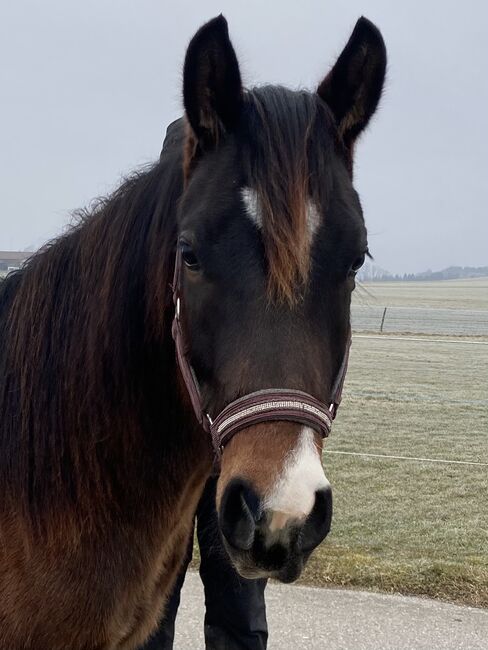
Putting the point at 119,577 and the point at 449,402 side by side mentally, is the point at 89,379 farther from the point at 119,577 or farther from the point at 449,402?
the point at 449,402

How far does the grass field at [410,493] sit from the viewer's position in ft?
14.1

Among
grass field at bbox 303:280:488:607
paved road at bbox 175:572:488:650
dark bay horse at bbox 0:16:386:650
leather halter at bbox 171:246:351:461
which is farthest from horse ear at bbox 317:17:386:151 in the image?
grass field at bbox 303:280:488:607

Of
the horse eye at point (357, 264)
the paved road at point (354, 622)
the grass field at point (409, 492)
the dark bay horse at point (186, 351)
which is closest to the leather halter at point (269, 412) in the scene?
the dark bay horse at point (186, 351)

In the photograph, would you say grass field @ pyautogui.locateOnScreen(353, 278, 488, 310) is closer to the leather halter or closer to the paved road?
the paved road

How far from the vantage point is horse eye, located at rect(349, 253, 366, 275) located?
1.78 m

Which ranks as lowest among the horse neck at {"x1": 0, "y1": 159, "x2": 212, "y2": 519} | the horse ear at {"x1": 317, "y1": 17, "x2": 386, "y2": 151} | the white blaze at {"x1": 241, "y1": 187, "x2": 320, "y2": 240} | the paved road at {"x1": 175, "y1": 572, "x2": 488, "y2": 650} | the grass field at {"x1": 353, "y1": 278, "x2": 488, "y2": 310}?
the grass field at {"x1": 353, "y1": 278, "x2": 488, "y2": 310}

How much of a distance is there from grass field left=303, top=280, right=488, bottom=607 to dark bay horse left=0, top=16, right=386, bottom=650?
7.82ft

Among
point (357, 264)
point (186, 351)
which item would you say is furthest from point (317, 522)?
point (357, 264)

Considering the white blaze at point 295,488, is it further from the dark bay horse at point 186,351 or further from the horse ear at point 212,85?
the horse ear at point 212,85

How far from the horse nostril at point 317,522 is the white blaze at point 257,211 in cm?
65

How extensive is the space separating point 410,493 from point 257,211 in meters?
5.11

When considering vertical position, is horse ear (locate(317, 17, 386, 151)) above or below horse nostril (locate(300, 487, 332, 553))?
above

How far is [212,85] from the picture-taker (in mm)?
1837

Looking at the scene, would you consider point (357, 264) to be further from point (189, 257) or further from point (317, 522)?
point (317, 522)
